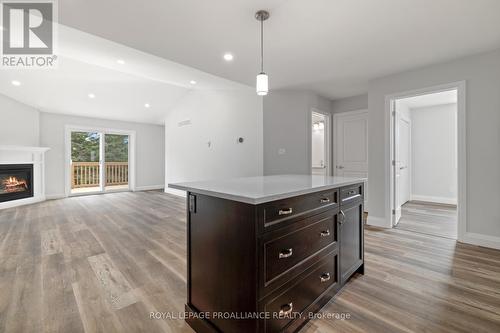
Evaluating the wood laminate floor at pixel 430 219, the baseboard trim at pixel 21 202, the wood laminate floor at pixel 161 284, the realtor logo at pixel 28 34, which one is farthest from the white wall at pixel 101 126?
the wood laminate floor at pixel 430 219

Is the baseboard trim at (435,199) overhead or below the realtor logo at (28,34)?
below

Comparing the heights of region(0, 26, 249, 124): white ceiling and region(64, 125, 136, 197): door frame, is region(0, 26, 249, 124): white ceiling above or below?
above

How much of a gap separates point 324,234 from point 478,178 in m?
2.77

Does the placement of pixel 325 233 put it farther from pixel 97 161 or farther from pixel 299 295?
pixel 97 161

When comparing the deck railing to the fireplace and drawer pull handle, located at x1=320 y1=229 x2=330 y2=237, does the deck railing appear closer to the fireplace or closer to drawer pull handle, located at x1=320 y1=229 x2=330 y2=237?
the fireplace

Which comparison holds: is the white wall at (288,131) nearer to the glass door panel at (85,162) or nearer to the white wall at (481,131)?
the white wall at (481,131)

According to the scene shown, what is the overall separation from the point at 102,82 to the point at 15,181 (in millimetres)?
3258

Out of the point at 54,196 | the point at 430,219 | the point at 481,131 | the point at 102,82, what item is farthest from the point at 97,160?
→ the point at 481,131

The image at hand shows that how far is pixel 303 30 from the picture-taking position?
7.80ft

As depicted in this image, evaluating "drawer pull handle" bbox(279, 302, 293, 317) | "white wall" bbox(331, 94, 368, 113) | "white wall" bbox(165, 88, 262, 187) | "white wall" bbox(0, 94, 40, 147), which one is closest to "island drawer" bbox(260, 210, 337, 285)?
"drawer pull handle" bbox(279, 302, 293, 317)

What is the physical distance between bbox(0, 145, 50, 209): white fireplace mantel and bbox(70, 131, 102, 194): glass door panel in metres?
0.94

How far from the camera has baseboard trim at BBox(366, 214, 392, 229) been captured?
3675 mm

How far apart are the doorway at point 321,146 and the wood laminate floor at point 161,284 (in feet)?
6.49

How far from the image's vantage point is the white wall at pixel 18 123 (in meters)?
5.34
